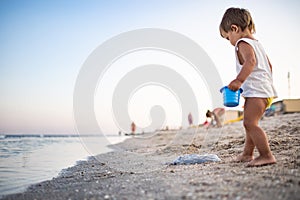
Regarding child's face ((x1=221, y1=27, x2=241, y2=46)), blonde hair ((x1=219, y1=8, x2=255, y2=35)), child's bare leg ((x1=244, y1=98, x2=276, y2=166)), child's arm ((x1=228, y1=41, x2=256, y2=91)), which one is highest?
blonde hair ((x1=219, y1=8, x2=255, y2=35))

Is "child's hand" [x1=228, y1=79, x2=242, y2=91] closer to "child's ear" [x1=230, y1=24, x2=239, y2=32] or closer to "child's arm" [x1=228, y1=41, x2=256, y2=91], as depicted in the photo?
"child's arm" [x1=228, y1=41, x2=256, y2=91]

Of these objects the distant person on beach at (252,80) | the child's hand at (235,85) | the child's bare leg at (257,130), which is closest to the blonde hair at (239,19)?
the distant person on beach at (252,80)

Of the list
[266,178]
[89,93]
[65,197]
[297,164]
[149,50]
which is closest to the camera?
[266,178]

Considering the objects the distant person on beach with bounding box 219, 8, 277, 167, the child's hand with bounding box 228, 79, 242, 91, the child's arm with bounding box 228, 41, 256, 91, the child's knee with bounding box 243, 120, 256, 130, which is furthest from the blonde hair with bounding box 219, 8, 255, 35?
the child's knee with bounding box 243, 120, 256, 130

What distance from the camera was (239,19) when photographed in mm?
3432

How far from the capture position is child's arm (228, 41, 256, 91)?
3.08 meters

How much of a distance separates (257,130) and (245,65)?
743 millimetres

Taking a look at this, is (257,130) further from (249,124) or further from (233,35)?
(233,35)

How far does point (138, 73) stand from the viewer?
10.0m

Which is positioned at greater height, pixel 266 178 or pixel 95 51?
pixel 95 51

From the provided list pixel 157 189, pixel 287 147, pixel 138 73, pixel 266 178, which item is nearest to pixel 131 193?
pixel 157 189

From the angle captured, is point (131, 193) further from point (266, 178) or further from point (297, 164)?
point (297, 164)

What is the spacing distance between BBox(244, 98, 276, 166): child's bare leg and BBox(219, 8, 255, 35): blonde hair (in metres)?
0.97

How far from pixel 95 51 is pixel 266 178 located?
7183 mm
